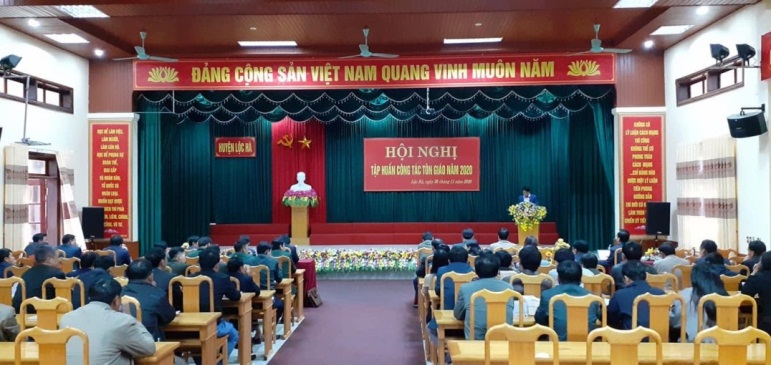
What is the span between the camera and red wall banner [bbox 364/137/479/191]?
15.4 m

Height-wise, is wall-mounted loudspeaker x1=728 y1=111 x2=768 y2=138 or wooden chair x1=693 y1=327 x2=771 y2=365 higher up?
wall-mounted loudspeaker x1=728 y1=111 x2=768 y2=138

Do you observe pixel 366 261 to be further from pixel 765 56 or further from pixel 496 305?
pixel 496 305

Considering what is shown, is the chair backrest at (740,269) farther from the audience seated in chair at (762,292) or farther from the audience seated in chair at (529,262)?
the audience seated in chair at (529,262)

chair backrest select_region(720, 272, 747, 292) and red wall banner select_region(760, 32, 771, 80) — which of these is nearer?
chair backrest select_region(720, 272, 747, 292)

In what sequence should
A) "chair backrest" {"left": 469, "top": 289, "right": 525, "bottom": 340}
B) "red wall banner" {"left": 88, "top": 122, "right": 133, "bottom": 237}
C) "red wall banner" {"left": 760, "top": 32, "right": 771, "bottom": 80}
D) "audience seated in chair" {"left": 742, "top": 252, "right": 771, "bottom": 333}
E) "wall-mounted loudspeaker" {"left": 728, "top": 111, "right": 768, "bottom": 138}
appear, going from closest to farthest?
"chair backrest" {"left": 469, "top": 289, "right": 525, "bottom": 340}, "audience seated in chair" {"left": 742, "top": 252, "right": 771, "bottom": 333}, "red wall banner" {"left": 760, "top": 32, "right": 771, "bottom": 80}, "wall-mounted loudspeaker" {"left": 728, "top": 111, "right": 768, "bottom": 138}, "red wall banner" {"left": 88, "top": 122, "right": 133, "bottom": 237}

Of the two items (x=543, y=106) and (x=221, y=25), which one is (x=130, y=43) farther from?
(x=543, y=106)

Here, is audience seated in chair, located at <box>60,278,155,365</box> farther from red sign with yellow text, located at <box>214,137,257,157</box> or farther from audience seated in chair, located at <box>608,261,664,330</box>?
red sign with yellow text, located at <box>214,137,257,157</box>

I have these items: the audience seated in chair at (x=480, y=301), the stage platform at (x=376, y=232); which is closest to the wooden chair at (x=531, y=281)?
the audience seated in chair at (x=480, y=301)

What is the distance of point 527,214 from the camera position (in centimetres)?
1309

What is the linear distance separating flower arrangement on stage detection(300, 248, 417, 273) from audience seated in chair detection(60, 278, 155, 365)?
8466 mm

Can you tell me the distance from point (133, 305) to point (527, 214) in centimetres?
982

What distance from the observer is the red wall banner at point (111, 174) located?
12.1 m

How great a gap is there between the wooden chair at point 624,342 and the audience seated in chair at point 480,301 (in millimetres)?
1231

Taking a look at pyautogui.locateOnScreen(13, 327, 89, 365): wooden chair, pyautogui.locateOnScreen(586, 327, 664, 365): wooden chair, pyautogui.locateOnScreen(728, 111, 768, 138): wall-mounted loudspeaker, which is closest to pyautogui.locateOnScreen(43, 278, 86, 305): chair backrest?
pyautogui.locateOnScreen(13, 327, 89, 365): wooden chair
